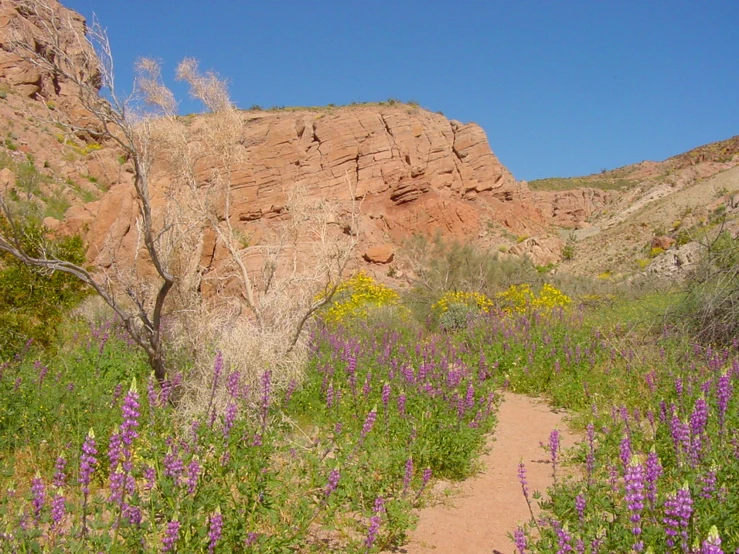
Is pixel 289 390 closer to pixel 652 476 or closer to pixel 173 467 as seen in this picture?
pixel 173 467

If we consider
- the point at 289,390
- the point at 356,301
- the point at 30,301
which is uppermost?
the point at 30,301

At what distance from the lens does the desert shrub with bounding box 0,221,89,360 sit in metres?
7.44

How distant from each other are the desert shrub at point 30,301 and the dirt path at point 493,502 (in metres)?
5.18

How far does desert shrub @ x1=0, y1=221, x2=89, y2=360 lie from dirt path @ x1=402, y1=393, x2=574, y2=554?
518 centimetres

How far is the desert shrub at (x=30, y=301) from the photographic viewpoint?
7.44 m

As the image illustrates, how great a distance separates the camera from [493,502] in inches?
174

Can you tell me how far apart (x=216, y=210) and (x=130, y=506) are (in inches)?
201

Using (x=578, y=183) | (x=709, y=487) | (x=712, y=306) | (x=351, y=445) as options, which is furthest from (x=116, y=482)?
(x=578, y=183)

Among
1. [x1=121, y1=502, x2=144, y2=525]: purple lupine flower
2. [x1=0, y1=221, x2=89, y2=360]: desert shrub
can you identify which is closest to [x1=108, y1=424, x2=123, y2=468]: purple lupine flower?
[x1=121, y1=502, x2=144, y2=525]: purple lupine flower

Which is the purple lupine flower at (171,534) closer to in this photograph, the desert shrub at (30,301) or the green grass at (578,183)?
the desert shrub at (30,301)

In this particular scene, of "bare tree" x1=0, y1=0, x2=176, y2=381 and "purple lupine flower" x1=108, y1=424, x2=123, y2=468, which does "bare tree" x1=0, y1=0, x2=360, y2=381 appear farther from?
"purple lupine flower" x1=108, y1=424, x2=123, y2=468

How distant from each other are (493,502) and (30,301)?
7.78m

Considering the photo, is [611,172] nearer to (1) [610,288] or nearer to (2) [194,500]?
(1) [610,288]

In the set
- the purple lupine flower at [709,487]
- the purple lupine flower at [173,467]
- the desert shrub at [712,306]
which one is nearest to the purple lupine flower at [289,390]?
the purple lupine flower at [173,467]
